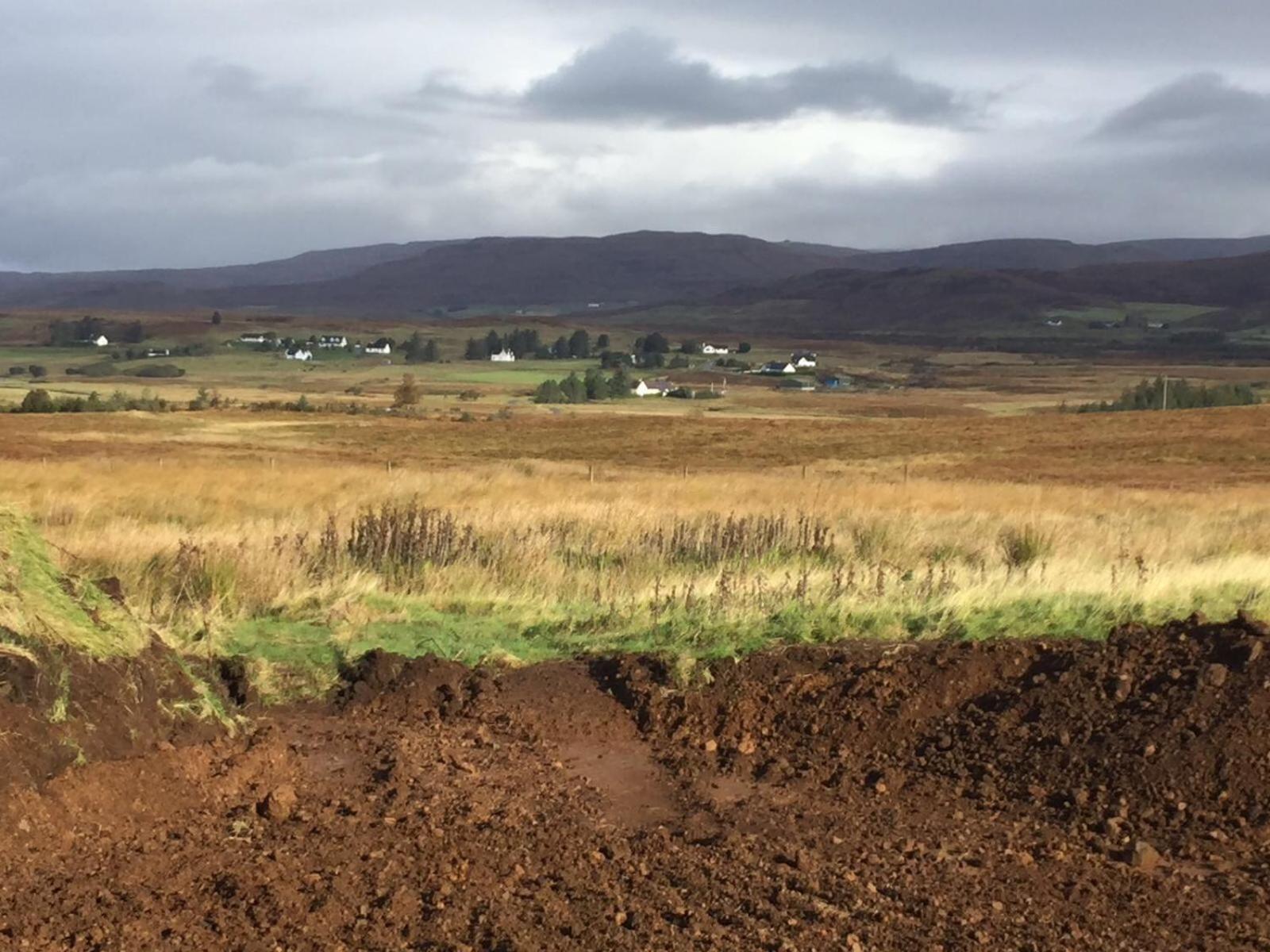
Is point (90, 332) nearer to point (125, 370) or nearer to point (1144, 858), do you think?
point (125, 370)

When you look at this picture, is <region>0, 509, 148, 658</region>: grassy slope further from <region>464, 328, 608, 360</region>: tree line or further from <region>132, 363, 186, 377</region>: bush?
<region>464, 328, 608, 360</region>: tree line

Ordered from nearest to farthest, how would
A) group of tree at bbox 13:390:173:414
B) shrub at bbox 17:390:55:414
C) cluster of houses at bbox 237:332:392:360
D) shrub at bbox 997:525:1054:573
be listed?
shrub at bbox 997:525:1054:573 → shrub at bbox 17:390:55:414 → group of tree at bbox 13:390:173:414 → cluster of houses at bbox 237:332:392:360

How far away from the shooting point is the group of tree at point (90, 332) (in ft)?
519

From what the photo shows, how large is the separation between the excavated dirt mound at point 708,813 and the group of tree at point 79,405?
55.4m

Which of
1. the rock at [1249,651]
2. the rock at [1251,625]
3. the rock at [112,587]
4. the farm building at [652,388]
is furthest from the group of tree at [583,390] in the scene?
the rock at [1249,651]

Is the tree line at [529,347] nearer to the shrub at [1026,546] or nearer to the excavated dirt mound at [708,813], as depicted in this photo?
the shrub at [1026,546]

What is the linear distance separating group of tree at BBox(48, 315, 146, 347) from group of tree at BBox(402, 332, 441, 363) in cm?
2915

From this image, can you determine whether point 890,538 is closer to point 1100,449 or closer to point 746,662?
point 746,662

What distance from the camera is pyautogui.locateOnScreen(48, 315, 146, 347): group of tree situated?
15812cm

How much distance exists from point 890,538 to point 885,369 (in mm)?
131174

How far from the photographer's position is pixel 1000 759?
7266 millimetres

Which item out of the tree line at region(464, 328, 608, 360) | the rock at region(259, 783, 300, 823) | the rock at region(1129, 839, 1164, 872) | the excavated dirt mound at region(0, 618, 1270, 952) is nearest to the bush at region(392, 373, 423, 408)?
the tree line at region(464, 328, 608, 360)

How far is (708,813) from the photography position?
668 centimetres

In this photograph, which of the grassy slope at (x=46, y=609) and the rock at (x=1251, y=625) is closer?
the grassy slope at (x=46, y=609)
